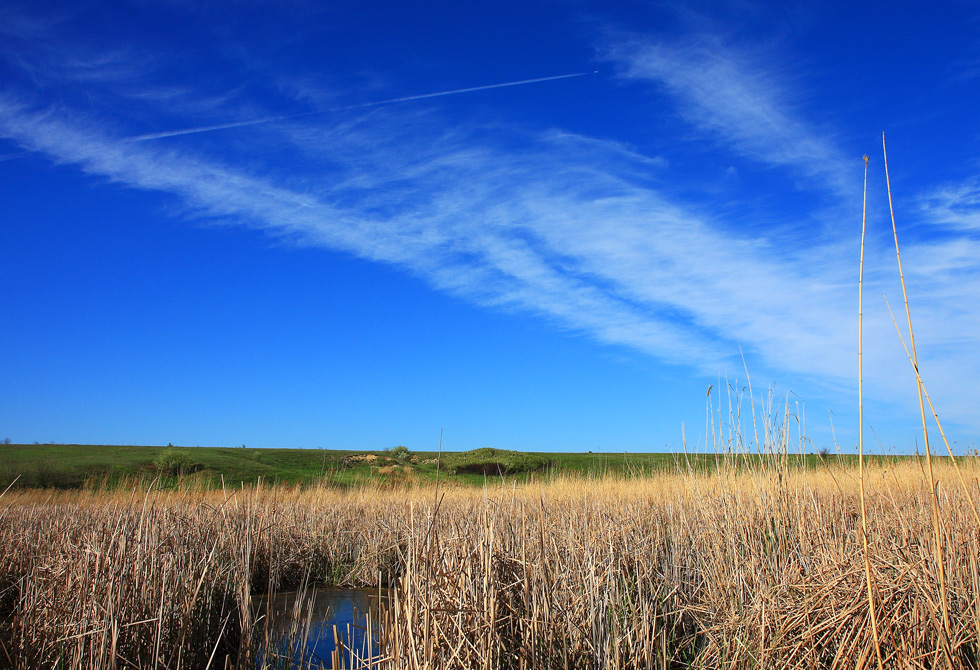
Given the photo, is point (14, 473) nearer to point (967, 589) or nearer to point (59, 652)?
point (59, 652)

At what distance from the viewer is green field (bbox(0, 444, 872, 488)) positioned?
17453mm

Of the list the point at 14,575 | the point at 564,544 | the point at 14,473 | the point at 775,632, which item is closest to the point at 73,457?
the point at 14,473

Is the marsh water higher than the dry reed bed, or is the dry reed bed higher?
the dry reed bed

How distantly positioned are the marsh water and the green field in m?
9.66

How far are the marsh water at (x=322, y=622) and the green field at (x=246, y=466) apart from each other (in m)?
9.66

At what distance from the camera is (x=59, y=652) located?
2.97 meters

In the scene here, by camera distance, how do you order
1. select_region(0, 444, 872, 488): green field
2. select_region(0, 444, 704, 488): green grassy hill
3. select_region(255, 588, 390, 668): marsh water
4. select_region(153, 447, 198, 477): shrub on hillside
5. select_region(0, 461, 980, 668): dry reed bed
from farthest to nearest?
select_region(153, 447, 198, 477): shrub on hillside
select_region(0, 444, 704, 488): green grassy hill
select_region(0, 444, 872, 488): green field
select_region(255, 588, 390, 668): marsh water
select_region(0, 461, 980, 668): dry reed bed

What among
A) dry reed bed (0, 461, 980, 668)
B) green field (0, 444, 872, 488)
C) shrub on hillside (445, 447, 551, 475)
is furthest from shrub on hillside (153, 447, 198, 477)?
dry reed bed (0, 461, 980, 668)

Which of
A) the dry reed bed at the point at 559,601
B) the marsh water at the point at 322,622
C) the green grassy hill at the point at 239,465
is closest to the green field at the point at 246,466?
the green grassy hill at the point at 239,465

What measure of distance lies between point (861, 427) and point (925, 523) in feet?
12.5

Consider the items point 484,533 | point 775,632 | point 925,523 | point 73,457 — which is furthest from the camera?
point 73,457

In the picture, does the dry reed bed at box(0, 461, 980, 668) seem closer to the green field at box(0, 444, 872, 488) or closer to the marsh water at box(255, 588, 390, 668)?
the marsh water at box(255, 588, 390, 668)

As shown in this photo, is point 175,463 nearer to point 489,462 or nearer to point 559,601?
point 489,462

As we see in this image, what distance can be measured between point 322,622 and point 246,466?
18340 mm
